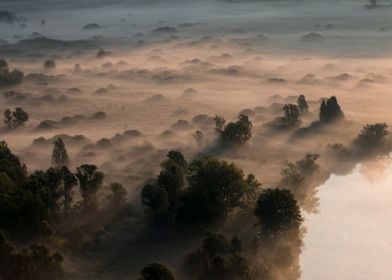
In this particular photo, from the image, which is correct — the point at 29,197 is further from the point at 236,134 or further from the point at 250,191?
the point at 236,134

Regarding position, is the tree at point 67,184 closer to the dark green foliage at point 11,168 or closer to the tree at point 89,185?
the tree at point 89,185

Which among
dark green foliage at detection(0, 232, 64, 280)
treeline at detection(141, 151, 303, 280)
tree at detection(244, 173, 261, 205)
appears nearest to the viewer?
dark green foliage at detection(0, 232, 64, 280)

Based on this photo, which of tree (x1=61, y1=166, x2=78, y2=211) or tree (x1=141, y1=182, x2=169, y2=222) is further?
tree (x1=61, y1=166, x2=78, y2=211)

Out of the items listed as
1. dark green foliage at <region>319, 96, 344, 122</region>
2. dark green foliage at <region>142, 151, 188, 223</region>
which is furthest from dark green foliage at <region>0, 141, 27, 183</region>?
dark green foliage at <region>319, 96, 344, 122</region>

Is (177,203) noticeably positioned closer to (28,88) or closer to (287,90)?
(287,90)

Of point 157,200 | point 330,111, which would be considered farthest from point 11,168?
point 330,111

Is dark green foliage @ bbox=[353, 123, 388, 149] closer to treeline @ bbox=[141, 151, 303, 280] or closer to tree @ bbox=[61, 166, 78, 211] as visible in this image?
treeline @ bbox=[141, 151, 303, 280]
